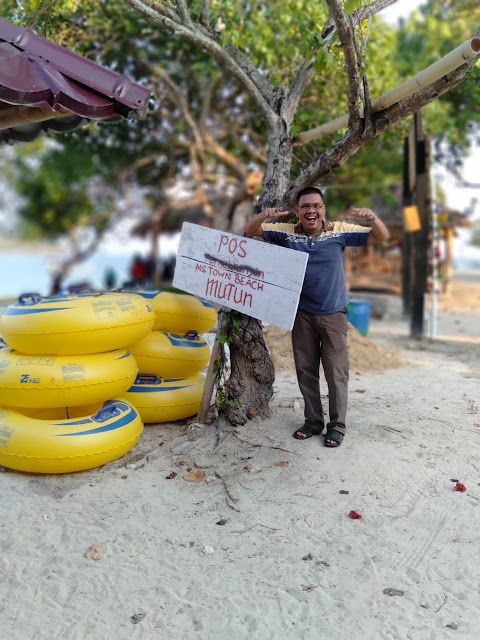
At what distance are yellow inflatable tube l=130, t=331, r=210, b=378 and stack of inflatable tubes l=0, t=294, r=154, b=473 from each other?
1.86ft

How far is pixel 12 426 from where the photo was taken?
3.93 m

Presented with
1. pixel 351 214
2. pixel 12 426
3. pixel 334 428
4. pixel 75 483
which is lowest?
pixel 75 483

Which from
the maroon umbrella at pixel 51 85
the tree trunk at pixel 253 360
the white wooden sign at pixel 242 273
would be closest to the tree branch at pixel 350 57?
the tree trunk at pixel 253 360

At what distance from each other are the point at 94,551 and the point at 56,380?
1.27 meters

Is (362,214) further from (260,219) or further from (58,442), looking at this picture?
(58,442)

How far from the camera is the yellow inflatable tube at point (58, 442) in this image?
383 centimetres

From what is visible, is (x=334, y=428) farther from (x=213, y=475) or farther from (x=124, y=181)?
(x=124, y=181)

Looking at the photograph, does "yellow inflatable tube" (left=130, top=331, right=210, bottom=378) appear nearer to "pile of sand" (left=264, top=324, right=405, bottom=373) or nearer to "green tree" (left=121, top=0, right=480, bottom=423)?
"green tree" (left=121, top=0, right=480, bottom=423)

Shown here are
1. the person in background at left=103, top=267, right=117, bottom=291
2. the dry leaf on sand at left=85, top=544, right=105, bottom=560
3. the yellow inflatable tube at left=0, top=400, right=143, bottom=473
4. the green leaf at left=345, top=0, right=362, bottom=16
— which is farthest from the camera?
the person in background at left=103, top=267, right=117, bottom=291

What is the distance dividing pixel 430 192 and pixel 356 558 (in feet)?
28.2

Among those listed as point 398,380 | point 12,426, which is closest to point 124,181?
point 398,380

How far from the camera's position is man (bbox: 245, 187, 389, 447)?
3.98 metres

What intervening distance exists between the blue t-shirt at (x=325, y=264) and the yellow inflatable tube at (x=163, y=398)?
148 centimetres

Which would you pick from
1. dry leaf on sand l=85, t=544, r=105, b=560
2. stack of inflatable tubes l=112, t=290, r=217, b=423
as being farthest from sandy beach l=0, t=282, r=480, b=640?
stack of inflatable tubes l=112, t=290, r=217, b=423
